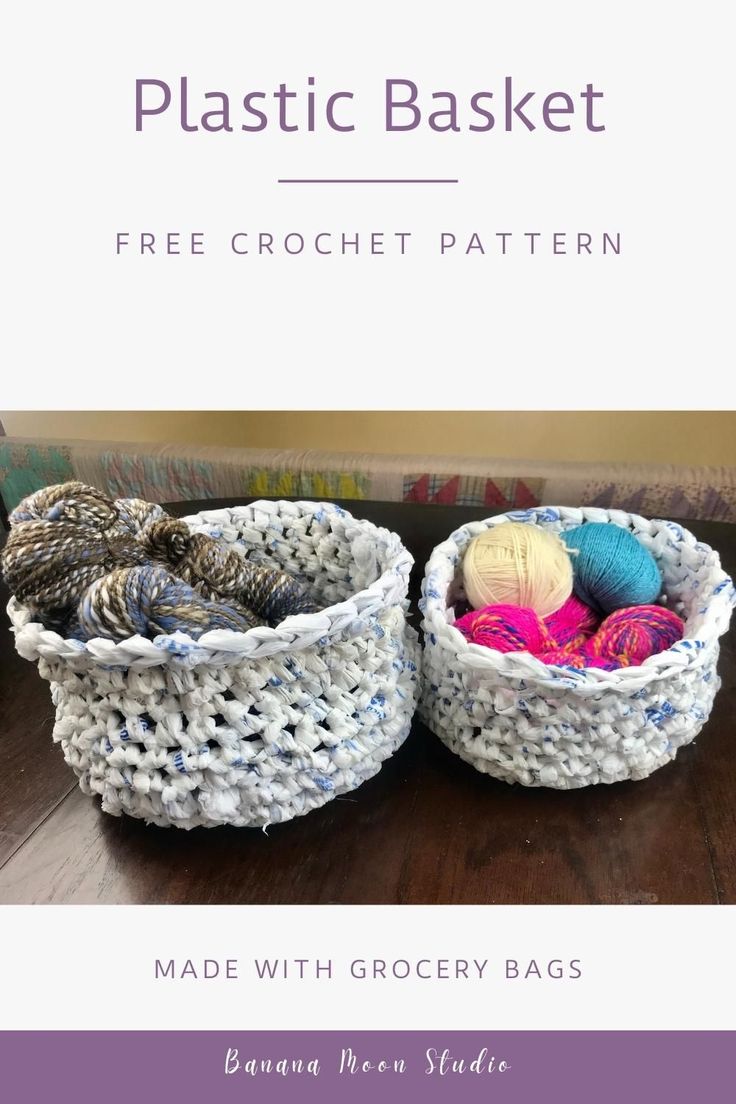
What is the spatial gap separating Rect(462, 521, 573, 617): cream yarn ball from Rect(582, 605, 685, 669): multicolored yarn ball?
5cm

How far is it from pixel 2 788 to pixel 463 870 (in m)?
0.33

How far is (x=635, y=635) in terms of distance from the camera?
561 millimetres

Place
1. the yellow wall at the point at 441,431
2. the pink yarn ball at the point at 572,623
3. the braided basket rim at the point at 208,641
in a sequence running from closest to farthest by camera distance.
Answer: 1. the braided basket rim at the point at 208,641
2. the pink yarn ball at the point at 572,623
3. the yellow wall at the point at 441,431

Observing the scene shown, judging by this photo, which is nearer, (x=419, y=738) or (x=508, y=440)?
(x=419, y=738)

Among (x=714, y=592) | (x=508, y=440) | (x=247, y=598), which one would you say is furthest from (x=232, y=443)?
(x=714, y=592)

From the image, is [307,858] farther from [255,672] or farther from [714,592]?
[714,592]

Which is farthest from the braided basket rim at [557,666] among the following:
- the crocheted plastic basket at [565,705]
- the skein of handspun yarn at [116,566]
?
the skein of handspun yarn at [116,566]

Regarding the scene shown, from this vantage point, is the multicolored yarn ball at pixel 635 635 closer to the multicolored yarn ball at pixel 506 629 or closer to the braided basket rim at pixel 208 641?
the multicolored yarn ball at pixel 506 629

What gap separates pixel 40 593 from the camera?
48 cm

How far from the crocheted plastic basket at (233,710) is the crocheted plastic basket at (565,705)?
44 mm

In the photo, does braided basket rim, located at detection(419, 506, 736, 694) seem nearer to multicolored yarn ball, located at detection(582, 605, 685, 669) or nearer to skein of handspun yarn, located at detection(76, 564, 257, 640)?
multicolored yarn ball, located at detection(582, 605, 685, 669)

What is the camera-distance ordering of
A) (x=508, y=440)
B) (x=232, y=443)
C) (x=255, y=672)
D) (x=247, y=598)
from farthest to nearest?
(x=232, y=443), (x=508, y=440), (x=247, y=598), (x=255, y=672)

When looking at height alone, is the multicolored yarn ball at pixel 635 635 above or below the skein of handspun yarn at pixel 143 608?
below

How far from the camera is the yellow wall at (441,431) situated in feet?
4.38
